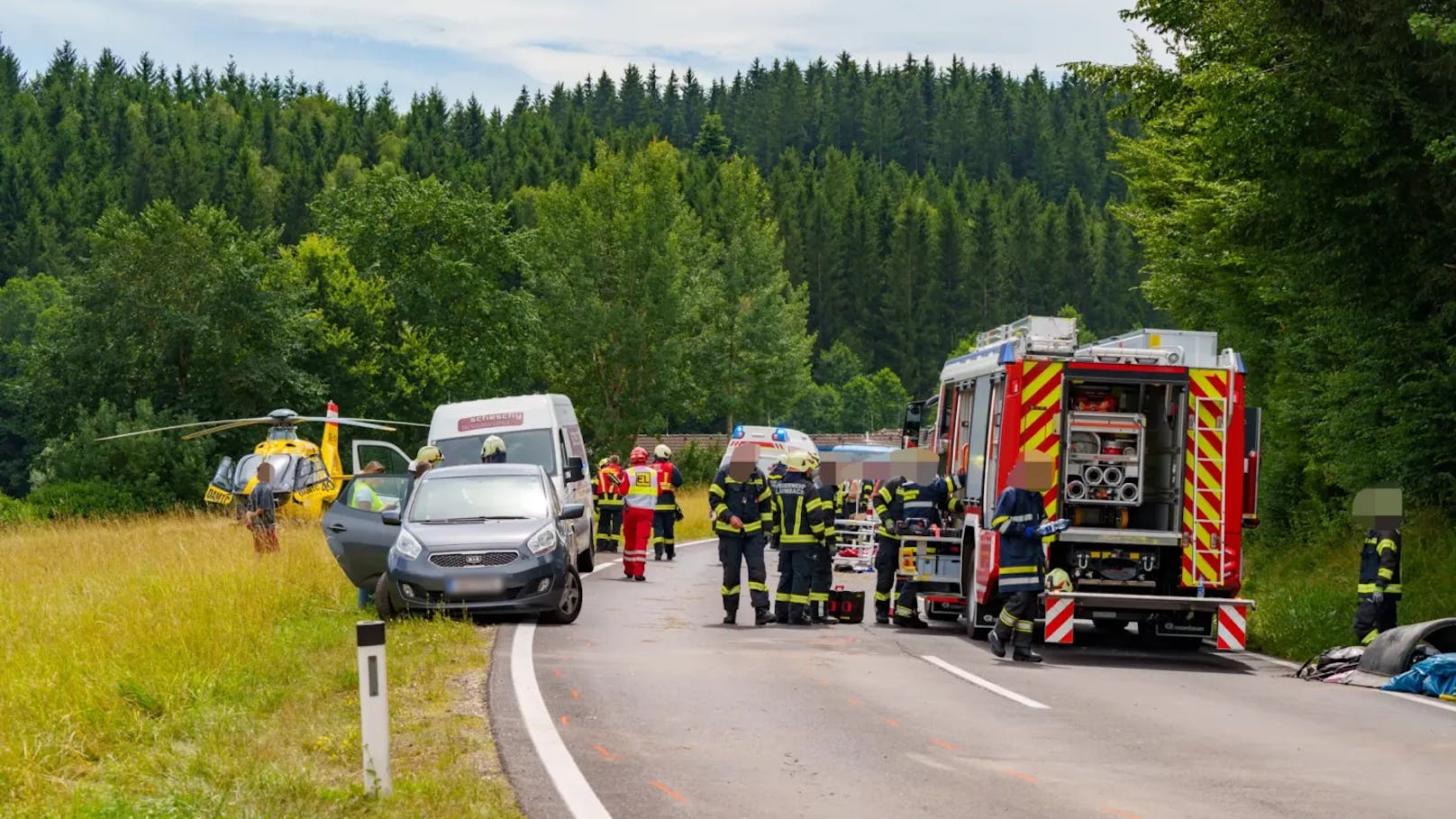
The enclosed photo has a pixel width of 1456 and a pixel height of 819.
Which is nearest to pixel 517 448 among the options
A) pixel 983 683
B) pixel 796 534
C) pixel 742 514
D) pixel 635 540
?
pixel 635 540

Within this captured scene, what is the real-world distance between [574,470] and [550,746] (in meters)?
14.5

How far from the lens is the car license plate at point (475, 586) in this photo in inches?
593

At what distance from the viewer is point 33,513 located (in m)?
46.5

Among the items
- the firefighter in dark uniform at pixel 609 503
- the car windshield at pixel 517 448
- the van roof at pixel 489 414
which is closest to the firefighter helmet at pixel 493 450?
the car windshield at pixel 517 448

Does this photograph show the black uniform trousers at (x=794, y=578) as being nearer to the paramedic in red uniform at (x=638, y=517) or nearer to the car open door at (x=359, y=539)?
the car open door at (x=359, y=539)

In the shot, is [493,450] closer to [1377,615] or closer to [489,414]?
[489,414]

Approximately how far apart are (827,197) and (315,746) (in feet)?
495

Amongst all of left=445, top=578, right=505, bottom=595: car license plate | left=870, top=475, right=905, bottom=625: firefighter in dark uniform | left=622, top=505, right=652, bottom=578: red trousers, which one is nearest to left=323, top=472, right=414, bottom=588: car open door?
left=445, top=578, right=505, bottom=595: car license plate

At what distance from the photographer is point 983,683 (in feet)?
40.6

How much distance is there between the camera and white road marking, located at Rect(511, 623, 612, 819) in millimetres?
7387

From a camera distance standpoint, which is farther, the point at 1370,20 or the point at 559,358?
the point at 559,358

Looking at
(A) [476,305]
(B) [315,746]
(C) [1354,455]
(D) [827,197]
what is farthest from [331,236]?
(D) [827,197]

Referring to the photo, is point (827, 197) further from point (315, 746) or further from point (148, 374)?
point (315, 746)

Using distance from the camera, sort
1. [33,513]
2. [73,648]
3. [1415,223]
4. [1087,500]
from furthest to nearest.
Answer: [33,513], [1415,223], [1087,500], [73,648]
